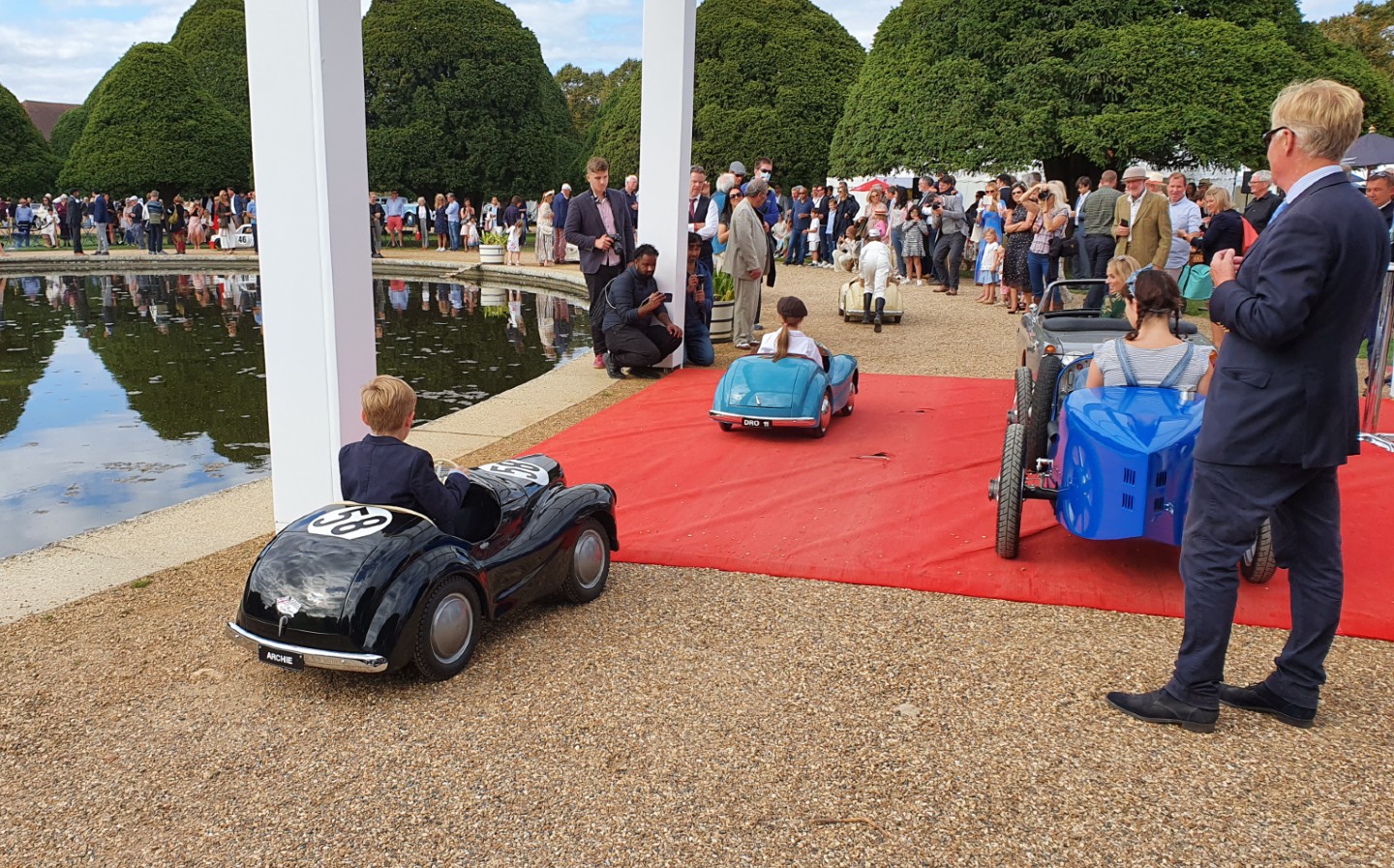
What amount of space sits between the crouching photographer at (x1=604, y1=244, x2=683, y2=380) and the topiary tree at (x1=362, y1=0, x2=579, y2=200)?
27876mm

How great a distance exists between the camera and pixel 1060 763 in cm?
348

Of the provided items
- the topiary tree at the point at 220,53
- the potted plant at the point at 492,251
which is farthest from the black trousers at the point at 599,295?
the topiary tree at the point at 220,53

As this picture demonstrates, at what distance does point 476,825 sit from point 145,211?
103 feet

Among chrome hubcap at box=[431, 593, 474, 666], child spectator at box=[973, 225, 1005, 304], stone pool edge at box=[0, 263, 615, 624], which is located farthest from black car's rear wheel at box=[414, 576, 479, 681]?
child spectator at box=[973, 225, 1005, 304]

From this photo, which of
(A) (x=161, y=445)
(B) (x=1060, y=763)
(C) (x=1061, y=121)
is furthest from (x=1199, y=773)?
(C) (x=1061, y=121)

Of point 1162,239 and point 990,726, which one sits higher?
point 1162,239

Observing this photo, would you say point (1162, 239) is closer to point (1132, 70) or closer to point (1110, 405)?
point (1110, 405)

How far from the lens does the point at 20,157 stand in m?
39.2

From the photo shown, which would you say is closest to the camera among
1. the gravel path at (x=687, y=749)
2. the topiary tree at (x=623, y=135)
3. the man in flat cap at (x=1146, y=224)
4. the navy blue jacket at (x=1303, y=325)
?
the gravel path at (x=687, y=749)

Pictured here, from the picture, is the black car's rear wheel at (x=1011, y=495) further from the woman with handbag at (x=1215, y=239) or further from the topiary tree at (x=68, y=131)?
the topiary tree at (x=68, y=131)

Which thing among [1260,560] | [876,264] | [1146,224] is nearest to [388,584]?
[1260,560]

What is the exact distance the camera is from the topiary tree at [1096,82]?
18.9 metres

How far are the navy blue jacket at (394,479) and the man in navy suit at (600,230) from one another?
21.8 feet

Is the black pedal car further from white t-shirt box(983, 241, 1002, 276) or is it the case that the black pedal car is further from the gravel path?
white t-shirt box(983, 241, 1002, 276)
